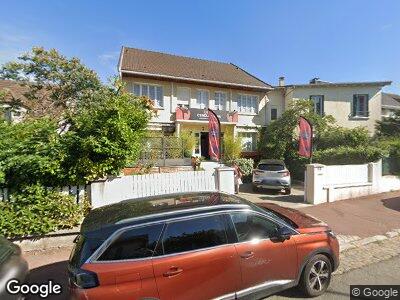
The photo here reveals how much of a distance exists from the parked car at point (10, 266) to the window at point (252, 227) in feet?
9.64

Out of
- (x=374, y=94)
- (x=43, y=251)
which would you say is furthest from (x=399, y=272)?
(x=374, y=94)

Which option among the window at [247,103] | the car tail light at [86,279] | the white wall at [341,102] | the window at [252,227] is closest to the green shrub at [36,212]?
the car tail light at [86,279]

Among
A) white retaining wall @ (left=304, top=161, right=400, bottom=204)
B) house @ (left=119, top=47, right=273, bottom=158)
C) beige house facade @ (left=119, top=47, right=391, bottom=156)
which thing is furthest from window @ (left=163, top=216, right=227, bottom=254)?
house @ (left=119, top=47, right=273, bottom=158)

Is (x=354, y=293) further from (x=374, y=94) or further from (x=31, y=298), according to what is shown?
(x=374, y=94)

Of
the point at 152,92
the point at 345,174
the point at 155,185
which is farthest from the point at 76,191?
the point at 152,92

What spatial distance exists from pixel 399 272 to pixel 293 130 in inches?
565

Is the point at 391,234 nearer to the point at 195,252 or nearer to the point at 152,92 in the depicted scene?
the point at 195,252

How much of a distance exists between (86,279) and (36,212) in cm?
399

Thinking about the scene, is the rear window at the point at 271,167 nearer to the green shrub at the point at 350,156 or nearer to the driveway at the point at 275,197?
the driveway at the point at 275,197

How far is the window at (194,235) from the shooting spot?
3348 mm

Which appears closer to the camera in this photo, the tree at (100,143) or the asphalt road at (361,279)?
the asphalt road at (361,279)

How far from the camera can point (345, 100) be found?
22047 millimetres

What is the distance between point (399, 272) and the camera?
500cm

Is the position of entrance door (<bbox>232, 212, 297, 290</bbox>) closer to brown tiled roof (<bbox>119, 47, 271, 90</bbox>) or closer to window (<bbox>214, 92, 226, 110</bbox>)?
brown tiled roof (<bbox>119, 47, 271, 90</bbox>)
